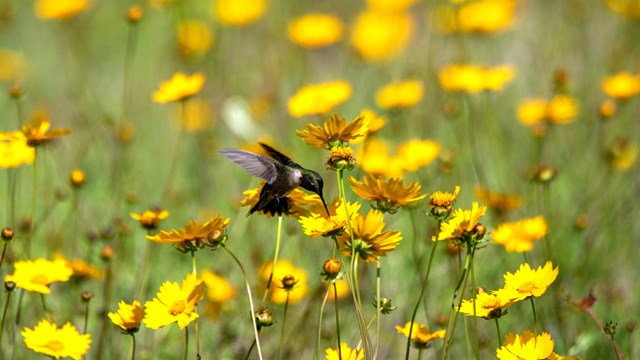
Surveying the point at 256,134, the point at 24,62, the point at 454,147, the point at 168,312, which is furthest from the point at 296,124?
the point at 168,312

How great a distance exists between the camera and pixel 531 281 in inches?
66.1

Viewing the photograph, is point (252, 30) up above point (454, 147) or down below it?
below

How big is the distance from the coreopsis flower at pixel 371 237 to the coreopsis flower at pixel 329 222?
24mm

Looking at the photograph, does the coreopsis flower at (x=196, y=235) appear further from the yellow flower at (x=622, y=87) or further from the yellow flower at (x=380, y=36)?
the yellow flower at (x=380, y=36)

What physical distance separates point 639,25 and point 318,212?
3.18m

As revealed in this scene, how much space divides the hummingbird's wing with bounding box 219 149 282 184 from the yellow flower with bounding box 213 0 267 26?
2757mm

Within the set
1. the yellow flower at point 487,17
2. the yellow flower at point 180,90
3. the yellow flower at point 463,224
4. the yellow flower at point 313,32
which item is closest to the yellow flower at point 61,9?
the yellow flower at point 313,32

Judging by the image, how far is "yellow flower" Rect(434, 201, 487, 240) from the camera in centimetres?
163

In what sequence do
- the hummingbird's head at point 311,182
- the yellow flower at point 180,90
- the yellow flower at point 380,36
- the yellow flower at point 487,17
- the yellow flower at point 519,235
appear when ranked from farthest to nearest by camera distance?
the yellow flower at point 380,36 < the yellow flower at point 487,17 < the yellow flower at point 180,90 < the yellow flower at point 519,235 < the hummingbird's head at point 311,182

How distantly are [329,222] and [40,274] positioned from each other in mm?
715

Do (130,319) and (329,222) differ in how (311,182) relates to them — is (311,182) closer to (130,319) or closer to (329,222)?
(329,222)

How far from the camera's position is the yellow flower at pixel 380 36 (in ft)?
14.1

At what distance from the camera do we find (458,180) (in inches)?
133

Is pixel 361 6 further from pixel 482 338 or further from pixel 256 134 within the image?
pixel 482 338
